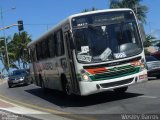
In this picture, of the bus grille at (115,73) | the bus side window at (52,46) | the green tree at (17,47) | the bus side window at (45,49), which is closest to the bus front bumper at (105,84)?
the bus grille at (115,73)

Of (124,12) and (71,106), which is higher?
(124,12)

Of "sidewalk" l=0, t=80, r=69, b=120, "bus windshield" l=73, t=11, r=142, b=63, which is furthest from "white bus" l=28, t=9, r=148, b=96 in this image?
"sidewalk" l=0, t=80, r=69, b=120

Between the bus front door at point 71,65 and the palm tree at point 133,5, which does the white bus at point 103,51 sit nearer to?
the bus front door at point 71,65

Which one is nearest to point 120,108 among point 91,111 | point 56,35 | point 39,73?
point 91,111

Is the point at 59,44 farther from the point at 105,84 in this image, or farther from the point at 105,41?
the point at 105,84

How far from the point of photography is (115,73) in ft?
52.2

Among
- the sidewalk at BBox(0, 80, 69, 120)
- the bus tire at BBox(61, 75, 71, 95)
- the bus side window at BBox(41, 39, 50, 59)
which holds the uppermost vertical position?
the bus side window at BBox(41, 39, 50, 59)

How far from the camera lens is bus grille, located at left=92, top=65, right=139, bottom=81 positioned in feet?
51.9

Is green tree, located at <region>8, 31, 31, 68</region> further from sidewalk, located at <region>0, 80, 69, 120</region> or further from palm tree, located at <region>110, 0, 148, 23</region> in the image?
sidewalk, located at <region>0, 80, 69, 120</region>

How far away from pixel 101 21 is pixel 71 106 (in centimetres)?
335

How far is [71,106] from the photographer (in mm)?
17109

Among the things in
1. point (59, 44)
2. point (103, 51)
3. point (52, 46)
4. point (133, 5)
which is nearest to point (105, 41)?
point (103, 51)

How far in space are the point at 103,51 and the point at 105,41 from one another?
39 centimetres

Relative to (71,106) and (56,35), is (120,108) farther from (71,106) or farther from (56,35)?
(56,35)
